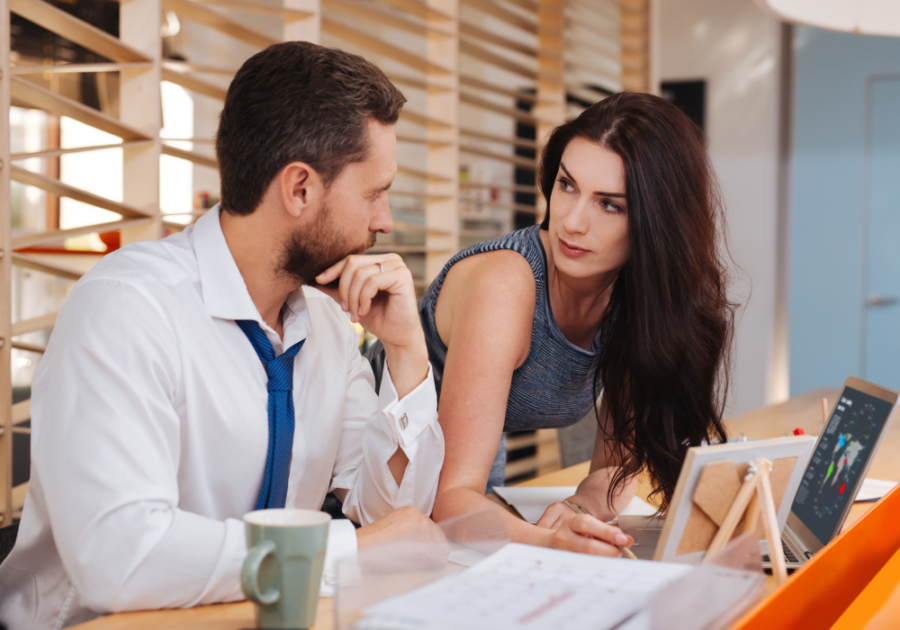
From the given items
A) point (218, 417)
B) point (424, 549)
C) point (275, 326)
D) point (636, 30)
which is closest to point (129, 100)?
point (275, 326)

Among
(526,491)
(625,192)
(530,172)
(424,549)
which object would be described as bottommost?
(526,491)

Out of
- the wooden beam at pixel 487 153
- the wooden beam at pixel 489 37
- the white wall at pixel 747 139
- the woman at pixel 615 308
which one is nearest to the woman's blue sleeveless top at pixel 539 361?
the woman at pixel 615 308

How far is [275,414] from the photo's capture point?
1.14m

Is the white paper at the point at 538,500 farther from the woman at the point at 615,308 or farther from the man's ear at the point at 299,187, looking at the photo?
the man's ear at the point at 299,187

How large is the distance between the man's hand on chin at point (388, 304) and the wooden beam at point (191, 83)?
2.54 ft

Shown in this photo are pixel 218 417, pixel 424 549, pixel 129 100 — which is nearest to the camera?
pixel 424 549

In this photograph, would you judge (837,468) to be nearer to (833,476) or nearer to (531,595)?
(833,476)

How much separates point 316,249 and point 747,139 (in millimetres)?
4047

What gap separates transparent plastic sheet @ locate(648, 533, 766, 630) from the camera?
23.7 inches

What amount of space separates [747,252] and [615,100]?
11.3ft

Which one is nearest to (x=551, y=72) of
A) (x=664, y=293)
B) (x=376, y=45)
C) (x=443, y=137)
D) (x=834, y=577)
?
(x=443, y=137)

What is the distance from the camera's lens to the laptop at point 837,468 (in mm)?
1041

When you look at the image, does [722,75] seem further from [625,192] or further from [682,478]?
[682,478]

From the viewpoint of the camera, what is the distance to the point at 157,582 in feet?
2.82
